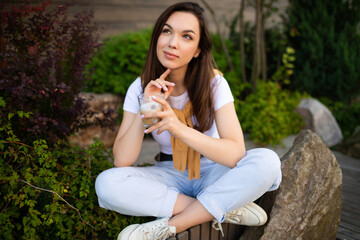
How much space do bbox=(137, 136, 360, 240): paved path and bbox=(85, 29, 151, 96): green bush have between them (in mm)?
799

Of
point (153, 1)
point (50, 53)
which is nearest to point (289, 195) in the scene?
point (50, 53)

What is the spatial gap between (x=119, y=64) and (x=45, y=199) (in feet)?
8.59

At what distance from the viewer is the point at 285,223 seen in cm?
200

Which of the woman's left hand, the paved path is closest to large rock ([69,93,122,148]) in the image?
the paved path

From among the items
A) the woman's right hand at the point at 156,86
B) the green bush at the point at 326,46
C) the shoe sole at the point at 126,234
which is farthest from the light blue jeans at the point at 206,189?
the green bush at the point at 326,46

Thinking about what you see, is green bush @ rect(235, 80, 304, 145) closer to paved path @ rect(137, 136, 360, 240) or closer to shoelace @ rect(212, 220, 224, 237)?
paved path @ rect(137, 136, 360, 240)

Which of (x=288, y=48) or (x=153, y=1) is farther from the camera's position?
(x=153, y=1)

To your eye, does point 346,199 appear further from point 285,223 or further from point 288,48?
point 288,48

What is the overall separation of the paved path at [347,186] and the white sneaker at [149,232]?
1.27 m

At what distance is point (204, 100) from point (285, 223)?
2.88 feet

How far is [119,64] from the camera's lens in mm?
4238

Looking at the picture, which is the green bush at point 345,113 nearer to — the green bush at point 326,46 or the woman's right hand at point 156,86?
the green bush at point 326,46

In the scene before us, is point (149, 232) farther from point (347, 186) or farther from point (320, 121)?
point (320, 121)

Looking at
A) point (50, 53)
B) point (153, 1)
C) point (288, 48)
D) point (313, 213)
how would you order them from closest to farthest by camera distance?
point (313, 213) → point (50, 53) → point (288, 48) → point (153, 1)
